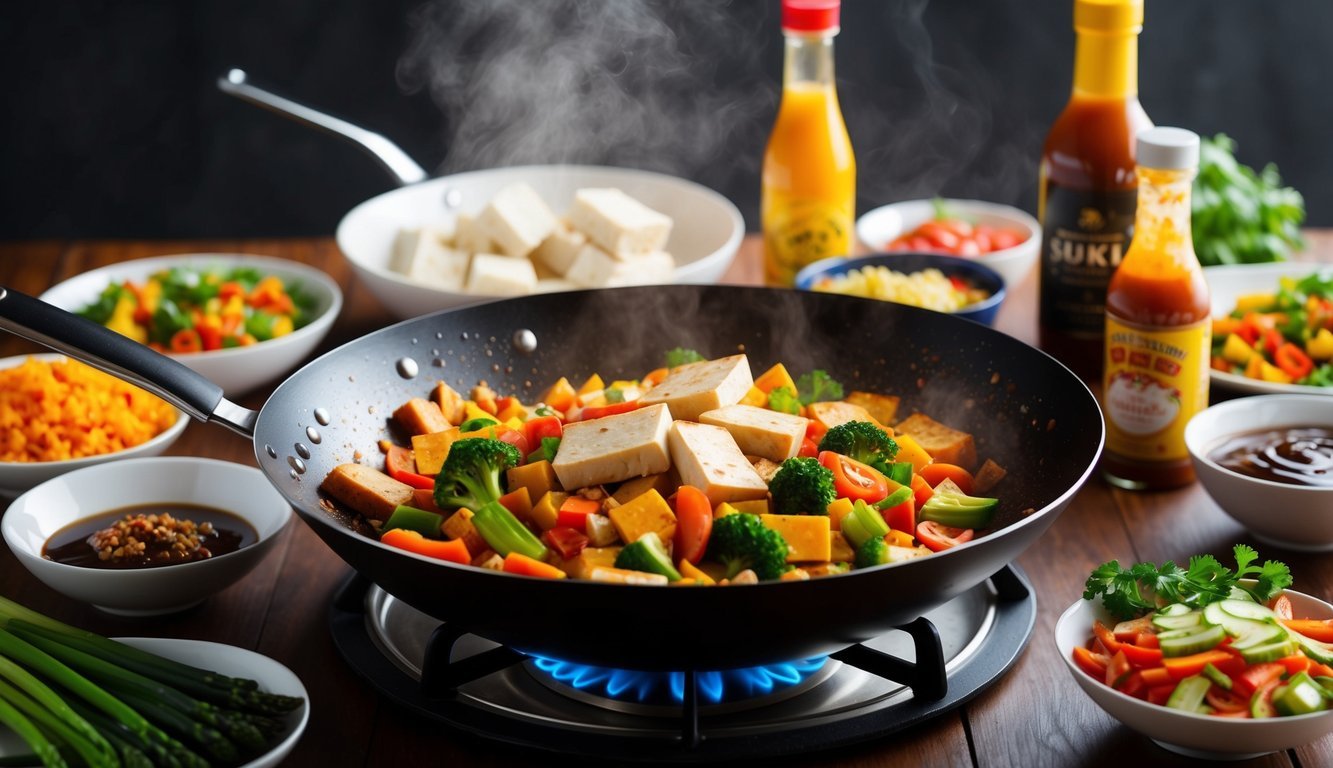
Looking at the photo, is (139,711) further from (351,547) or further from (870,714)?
(870,714)

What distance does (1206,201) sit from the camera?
3025mm

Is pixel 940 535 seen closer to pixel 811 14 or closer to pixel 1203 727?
pixel 1203 727

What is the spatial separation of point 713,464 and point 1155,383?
0.88 meters

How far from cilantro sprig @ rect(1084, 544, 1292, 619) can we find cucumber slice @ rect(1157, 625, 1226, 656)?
0.34 feet

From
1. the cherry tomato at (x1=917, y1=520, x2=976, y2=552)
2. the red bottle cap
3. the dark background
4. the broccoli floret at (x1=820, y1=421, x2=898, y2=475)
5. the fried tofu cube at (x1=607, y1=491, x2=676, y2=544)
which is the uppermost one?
the red bottle cap

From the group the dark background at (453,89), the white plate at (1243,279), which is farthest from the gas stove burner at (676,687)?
the dark background at (453,89)

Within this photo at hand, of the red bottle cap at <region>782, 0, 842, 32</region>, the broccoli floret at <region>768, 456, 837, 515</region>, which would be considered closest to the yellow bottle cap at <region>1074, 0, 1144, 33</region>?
the red bottle cap at <region>782, 0, 842, 32</region>

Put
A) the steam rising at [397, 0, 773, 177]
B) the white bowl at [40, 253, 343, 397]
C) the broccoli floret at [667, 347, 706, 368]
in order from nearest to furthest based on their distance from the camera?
the broccoli floret at [667, 347, 706, 368] → the white bowl at [40, 253, 343, 397] → the steam rising at [397, 0, 773, 177]

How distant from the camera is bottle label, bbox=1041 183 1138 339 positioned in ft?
8.27

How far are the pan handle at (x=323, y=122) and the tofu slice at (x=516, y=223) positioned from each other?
237 millimetres

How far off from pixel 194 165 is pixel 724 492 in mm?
3891

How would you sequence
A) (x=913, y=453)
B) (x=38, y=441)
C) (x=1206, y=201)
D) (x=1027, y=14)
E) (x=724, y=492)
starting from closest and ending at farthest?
1. (x=724, y=492)
2. (x=913, y=453)
3. (x=38, y=441)
4. (x=1206, y=201)
5. (x=1027, y=14)

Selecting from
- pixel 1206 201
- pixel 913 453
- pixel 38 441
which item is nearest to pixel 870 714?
pixel 913 453

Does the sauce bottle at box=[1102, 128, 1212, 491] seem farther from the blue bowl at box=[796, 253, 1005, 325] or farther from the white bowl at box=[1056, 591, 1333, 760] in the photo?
the white bowl at box=[1056, 591, 1333, 760]
